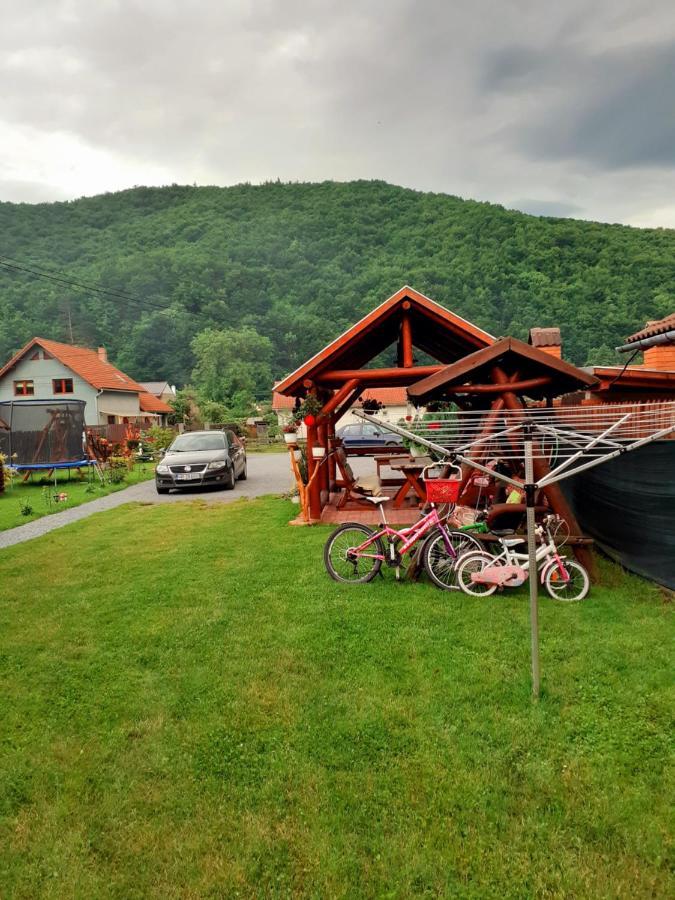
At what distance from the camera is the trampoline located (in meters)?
17.9

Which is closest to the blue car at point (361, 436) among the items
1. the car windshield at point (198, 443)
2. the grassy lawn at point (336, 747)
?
the car windshield at point (198, 443)

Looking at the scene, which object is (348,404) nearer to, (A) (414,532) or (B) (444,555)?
(A) (414,532)

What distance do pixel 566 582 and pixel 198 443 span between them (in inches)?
478

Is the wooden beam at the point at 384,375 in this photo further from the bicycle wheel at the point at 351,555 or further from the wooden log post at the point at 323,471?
the bicycle wheel at the point at 351,555

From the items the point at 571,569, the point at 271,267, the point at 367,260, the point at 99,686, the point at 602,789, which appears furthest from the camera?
the point at 271,267

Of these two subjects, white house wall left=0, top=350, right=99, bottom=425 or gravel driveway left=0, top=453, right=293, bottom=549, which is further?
white house wall left=0, top=350, right=99, bottom=425

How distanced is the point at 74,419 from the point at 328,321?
49402 millimetres

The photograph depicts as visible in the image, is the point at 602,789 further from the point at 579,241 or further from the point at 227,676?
the point at 579,241

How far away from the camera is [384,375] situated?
969cm

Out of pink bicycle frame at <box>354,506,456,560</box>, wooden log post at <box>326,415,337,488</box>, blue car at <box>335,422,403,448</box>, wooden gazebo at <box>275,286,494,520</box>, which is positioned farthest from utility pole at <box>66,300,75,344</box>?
pink bicycle frame at <box>354,506,456,560</box>

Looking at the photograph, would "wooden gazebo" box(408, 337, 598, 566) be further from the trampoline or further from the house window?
the house window

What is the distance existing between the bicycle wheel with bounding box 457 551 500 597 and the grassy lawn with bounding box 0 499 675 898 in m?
0.21

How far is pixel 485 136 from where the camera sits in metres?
30.2

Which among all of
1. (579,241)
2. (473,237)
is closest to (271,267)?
(473,237)
